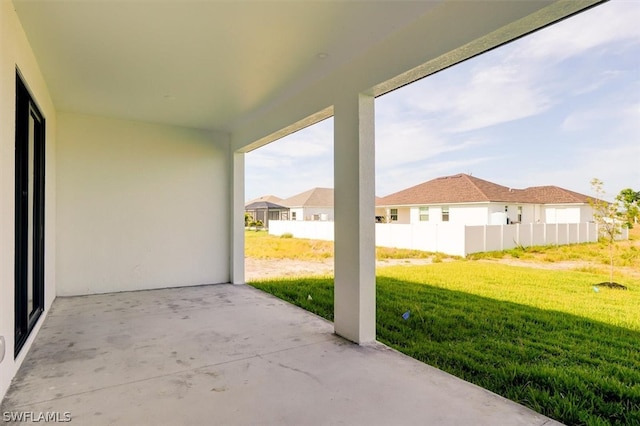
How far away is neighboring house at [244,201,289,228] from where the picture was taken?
91.4 feet

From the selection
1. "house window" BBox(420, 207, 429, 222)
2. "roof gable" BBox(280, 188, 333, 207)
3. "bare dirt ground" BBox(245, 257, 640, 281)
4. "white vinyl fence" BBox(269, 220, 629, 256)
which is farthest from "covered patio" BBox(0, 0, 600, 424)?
"roof gable" BBox(280, 188, 333, 207)

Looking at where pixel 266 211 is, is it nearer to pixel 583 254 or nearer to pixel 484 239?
pixel 484 239

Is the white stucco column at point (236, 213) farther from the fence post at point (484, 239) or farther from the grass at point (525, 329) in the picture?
the fence post at point (484, 239)

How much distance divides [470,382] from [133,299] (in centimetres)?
465

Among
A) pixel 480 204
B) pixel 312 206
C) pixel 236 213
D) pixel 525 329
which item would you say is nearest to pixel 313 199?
pixel 312 206

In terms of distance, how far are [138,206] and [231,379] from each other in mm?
4283

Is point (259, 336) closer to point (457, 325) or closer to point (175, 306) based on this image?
point (175, 306)

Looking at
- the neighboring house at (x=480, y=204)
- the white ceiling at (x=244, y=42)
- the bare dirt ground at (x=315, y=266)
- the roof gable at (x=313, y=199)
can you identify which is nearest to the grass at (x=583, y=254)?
the bare dirt ground at (x=315, y=266)

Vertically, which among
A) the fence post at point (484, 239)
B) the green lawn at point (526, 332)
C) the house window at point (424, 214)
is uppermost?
the house window at point (424, 214)

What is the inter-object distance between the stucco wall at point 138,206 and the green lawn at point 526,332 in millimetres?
1519

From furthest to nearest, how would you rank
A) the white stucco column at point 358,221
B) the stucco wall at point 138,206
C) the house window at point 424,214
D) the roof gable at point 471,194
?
the house window at point 424,214, the roof gable at point 471,194, the stucco wall at point 138,206, the white stucco column at point 358,221

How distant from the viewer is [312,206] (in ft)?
88.0

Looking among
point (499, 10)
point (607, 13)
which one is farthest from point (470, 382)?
point (607, 13)

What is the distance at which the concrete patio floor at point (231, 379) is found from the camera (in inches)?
84.3
